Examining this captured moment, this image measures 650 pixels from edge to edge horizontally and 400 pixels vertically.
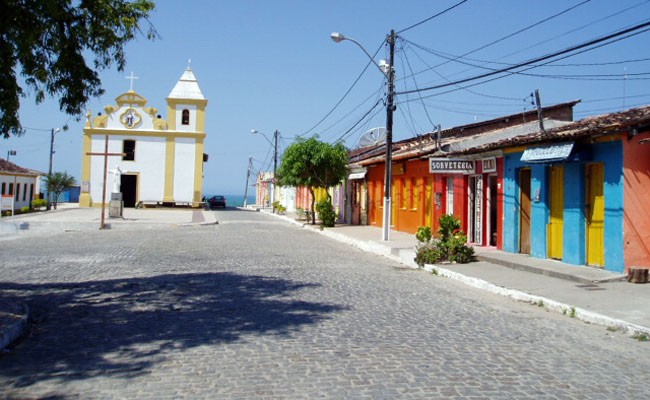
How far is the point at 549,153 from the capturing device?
11.9 metres

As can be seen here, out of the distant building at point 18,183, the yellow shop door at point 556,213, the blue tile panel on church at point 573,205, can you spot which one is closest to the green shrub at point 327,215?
the blue tile panel on church at point 573,205

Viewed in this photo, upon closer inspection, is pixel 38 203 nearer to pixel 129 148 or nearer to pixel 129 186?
pixel 129 186

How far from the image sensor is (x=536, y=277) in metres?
11.2

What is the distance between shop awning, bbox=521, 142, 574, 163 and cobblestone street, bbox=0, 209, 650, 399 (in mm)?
3241

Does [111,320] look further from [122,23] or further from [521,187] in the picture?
[521,187]

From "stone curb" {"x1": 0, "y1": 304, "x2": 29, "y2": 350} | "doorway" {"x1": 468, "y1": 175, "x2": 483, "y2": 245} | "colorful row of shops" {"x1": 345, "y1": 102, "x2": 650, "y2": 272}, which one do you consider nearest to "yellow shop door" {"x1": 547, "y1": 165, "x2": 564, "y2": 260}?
"colorful row of shops" {"x1": 345, "y1": 102, "x2": 650, "y2": 272}

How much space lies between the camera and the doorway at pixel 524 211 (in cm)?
1415

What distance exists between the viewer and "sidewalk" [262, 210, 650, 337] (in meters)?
7.74

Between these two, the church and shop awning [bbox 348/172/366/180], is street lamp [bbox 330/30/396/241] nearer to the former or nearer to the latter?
shop awning [bbox 348/172/366/180]

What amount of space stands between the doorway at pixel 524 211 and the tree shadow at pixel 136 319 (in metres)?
6.66

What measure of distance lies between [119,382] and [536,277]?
28.3ft

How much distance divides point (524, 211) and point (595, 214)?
283 centimetres

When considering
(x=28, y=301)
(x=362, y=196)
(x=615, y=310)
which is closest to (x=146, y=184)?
(x=362, y=196)

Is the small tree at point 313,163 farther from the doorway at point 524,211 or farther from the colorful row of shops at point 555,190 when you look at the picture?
the doorway at point 524,211
